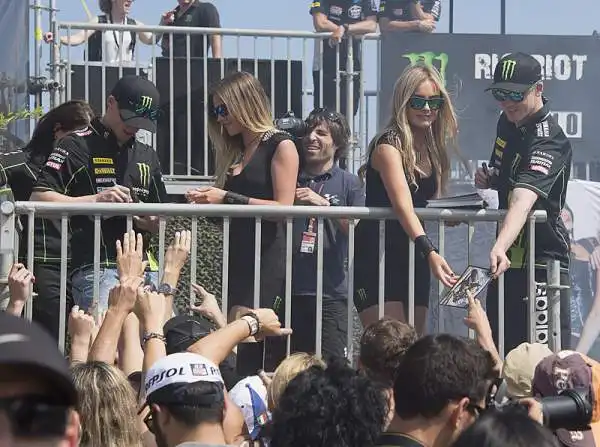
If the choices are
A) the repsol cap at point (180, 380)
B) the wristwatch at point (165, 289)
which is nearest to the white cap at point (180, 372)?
the repsol cap at point (180, 380)

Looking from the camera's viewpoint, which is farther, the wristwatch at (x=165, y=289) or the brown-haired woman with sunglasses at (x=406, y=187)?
the brown-haired woman with sunglasses at (x=406, y=187)

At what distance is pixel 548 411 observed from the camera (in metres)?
3.72

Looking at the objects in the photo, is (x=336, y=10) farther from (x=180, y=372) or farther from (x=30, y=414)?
(x=30, y=414)

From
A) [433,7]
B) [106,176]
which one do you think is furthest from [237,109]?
[433,7]

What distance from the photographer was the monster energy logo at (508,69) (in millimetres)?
5984

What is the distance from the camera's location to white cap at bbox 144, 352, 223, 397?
371 centimetres

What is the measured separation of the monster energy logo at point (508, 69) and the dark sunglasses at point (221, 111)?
1.37m

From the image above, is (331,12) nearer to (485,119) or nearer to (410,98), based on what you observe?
(485,119)

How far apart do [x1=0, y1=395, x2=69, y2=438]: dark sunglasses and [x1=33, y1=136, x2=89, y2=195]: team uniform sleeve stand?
14.5 feet

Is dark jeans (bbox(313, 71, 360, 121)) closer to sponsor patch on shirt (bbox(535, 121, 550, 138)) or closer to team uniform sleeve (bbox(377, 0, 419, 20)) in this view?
team uniform sleeve (bbox(377, 0, 419, 20))

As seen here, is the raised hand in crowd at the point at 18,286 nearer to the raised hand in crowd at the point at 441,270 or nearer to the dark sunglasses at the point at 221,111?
the dark sunglasses at the point at 221,111

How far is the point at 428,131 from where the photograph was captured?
597 centimetres

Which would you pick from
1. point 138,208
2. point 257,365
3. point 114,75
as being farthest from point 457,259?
point 114,75

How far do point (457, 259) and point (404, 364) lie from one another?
9.26 feet
